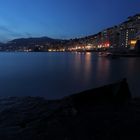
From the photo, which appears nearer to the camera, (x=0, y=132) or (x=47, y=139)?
(x=47, y=139)

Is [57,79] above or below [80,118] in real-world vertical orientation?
below

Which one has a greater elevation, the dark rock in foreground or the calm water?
the dark rock in foreground

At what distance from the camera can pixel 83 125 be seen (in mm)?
10867

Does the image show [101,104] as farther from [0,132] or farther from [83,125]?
[0,132]

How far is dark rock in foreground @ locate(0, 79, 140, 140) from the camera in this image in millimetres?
9847

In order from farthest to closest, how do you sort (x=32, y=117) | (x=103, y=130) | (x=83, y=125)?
(x=32, y=117)
(x=83, y=125)
(x=103, y=130)

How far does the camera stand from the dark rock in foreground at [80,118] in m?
9.85

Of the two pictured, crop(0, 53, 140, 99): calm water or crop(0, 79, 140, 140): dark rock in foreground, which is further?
crop(0, 53, 140, 99): calm water

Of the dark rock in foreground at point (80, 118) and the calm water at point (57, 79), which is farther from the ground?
the dark rock in foreground at point (80, 118)

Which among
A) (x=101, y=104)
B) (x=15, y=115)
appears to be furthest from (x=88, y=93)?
(x=15, y=115)

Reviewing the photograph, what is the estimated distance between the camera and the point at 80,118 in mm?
11688

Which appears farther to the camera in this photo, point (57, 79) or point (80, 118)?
point (57, 79)

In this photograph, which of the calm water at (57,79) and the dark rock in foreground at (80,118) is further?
the calm water at (57,79)

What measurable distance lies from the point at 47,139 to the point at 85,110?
386 cm
